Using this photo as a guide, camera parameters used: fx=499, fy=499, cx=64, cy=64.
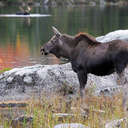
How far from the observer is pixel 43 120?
9.32 meters

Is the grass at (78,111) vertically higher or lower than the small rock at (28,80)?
higher

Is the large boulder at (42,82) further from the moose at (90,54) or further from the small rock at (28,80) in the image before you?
the moose at (90,54)

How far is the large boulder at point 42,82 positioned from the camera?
13961mm

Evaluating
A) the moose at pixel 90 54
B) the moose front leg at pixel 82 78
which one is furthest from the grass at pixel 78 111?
the moose at pixel 90 54

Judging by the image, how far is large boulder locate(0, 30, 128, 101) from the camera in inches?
550

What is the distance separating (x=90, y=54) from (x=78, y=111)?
188 centimetres

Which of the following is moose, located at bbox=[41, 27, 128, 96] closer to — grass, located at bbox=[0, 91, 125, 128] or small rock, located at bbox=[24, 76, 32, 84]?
grass, located at bbox=[0, 91, 125, 128]

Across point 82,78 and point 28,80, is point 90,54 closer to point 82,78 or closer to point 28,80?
point 82,78

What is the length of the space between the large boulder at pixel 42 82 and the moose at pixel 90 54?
1.82m

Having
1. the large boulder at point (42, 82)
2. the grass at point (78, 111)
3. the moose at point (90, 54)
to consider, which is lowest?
the large boulder at point (42, 82)

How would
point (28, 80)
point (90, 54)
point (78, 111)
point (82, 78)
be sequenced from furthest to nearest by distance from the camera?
point (28, 80), point (82, 78), point (90, 54), point (78, 111)

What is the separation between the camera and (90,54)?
11.8m

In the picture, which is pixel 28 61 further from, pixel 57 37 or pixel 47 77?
pixel 57 37

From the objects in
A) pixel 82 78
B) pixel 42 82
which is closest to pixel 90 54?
pixel 82 78
